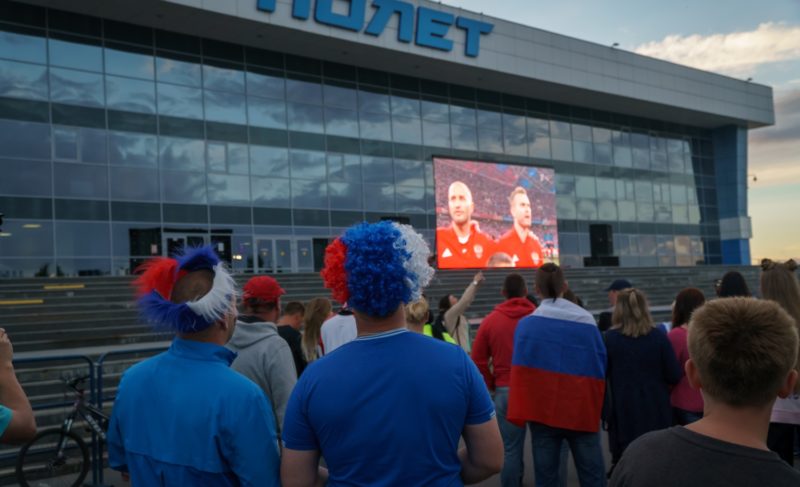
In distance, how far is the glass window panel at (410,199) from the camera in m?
31.3

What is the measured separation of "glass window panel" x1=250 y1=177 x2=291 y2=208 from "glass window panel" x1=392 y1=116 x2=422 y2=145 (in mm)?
6188

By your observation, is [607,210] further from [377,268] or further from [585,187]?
[377,268]

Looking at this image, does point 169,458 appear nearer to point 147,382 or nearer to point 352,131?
point 147,382

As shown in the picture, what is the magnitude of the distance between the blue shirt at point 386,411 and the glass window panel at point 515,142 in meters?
33.4

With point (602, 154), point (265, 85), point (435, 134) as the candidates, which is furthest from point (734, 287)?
point (602, 154)

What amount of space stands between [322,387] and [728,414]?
132 cm

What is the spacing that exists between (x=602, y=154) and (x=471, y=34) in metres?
12.5

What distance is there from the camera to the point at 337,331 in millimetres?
6254

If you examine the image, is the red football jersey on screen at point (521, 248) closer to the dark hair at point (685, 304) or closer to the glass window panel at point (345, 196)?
the glass window panel at point (345, 196)

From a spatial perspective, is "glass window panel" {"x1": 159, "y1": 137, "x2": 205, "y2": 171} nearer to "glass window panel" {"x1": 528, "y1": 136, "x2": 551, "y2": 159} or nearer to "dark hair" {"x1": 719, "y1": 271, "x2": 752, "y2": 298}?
"glass window panel" {"x1": 528, "y1": 136, "x2": 551, "y2": 159}

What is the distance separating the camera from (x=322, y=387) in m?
2.43

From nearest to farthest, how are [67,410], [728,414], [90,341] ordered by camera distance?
[728,414] < [67,410] < [90,341]

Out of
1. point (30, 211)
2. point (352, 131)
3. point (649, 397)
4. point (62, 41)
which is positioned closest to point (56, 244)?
point (30, 211)

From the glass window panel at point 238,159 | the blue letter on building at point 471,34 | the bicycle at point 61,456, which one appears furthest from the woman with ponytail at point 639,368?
the blue letter on building at point 471,34
